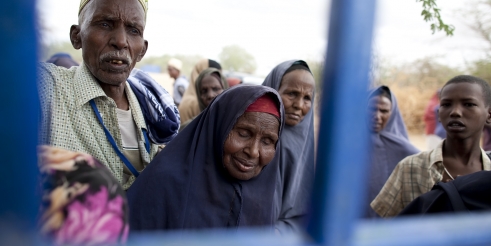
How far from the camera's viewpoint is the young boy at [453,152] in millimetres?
2469

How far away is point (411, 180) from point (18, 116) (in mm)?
2417

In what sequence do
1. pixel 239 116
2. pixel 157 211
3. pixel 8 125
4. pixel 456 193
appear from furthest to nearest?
pixel 239 116
pixel 157 211
pixel 456 193
pixel 8 125

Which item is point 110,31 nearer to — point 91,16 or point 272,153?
point 91,16

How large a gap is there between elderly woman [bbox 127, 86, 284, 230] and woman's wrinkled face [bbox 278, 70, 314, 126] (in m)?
0.84

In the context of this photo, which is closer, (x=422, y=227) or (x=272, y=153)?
(x=422, y=227)

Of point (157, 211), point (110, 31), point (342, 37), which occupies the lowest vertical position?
point (157, 211)

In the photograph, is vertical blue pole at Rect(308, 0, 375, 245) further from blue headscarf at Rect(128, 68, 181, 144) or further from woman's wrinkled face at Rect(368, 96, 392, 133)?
woman's wrinkled face at Rect(368, 96, 392, 133)

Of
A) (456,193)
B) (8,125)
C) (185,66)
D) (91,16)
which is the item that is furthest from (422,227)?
(185,66)

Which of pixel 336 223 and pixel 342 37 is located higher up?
pixel 342 37

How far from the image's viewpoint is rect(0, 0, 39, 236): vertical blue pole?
18.0 inches

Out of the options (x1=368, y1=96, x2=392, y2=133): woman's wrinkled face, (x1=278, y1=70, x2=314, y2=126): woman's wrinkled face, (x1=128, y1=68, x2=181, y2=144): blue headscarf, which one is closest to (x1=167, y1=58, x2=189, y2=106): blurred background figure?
(x1=368, y1=96, x2=392, y2=133): woman's wrinkled face

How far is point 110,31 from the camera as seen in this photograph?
1.91m

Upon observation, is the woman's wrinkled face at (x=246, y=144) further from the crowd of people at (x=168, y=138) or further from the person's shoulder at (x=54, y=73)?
the person's shoulder at (x=54, y=73)

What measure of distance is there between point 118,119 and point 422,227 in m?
1.56
